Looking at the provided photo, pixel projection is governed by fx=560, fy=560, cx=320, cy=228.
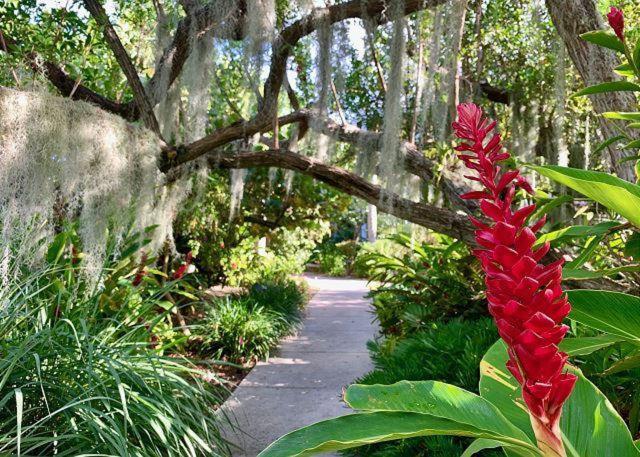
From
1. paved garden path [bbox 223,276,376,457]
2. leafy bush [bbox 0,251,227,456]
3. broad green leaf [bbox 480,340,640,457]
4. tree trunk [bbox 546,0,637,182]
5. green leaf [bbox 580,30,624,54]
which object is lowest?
paved garden path [bbox 223,276,376,457]

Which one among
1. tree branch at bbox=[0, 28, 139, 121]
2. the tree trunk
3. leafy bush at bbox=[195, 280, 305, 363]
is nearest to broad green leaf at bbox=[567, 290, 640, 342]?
the tree trunk

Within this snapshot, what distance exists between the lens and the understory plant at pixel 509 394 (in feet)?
1.69

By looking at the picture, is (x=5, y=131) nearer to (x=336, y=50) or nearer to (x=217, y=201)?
(x=336, y=50)

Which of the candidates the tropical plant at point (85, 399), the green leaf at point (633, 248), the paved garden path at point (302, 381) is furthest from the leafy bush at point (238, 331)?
the green leaf at point (633, 248)

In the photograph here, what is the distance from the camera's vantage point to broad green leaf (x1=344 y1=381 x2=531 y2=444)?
0.66 meters

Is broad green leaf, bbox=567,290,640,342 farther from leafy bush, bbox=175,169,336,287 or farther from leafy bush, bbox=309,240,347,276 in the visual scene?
leafy bush, bbox=309,240,347,276

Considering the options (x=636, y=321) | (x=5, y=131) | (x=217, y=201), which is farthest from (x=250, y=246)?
(x=636, y=321)

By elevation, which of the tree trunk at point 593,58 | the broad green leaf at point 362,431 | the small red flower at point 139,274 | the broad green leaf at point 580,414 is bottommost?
the small red flower at point 139,274

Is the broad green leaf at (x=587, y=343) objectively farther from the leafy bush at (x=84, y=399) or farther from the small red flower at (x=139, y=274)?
the small red flower at (x=139, y=274)

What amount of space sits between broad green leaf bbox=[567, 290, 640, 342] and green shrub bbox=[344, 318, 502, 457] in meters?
0.99

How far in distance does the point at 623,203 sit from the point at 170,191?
166 inches

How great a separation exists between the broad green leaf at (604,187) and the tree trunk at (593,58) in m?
1.93

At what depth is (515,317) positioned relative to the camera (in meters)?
0.52

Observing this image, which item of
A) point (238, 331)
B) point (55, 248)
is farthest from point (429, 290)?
point (55, 248)
